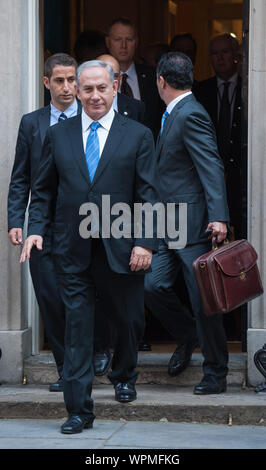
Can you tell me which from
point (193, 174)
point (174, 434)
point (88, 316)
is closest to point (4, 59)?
point (193, 174)

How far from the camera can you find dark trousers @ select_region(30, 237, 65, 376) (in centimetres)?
689

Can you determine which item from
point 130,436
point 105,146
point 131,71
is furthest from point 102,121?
point 131,71

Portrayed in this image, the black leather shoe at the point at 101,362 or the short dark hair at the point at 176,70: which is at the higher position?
the short dark hair at the point at 176,70

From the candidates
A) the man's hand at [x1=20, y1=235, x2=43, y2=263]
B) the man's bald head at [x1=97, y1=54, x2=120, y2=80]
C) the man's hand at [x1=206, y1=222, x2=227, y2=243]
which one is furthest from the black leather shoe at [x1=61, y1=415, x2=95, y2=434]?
the man's bald head at [x1=97, y1=54, x2=120, y2=80]

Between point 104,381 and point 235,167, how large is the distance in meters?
2.37

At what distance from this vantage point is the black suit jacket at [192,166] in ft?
22.2

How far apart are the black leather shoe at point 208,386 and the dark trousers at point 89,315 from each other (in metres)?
0.73

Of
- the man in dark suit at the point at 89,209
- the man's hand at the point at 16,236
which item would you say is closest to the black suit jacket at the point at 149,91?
the man's hand at the point at 16,236

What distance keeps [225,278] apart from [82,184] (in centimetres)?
110

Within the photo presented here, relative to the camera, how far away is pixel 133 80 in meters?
8.26

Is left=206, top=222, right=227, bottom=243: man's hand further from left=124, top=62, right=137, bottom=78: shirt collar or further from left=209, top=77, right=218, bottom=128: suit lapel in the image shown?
left=209, top=77, right=218, bottom=128: suit lapel

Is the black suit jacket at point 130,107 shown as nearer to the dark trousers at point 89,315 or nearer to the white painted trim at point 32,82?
the white painted trim at point 32,82
